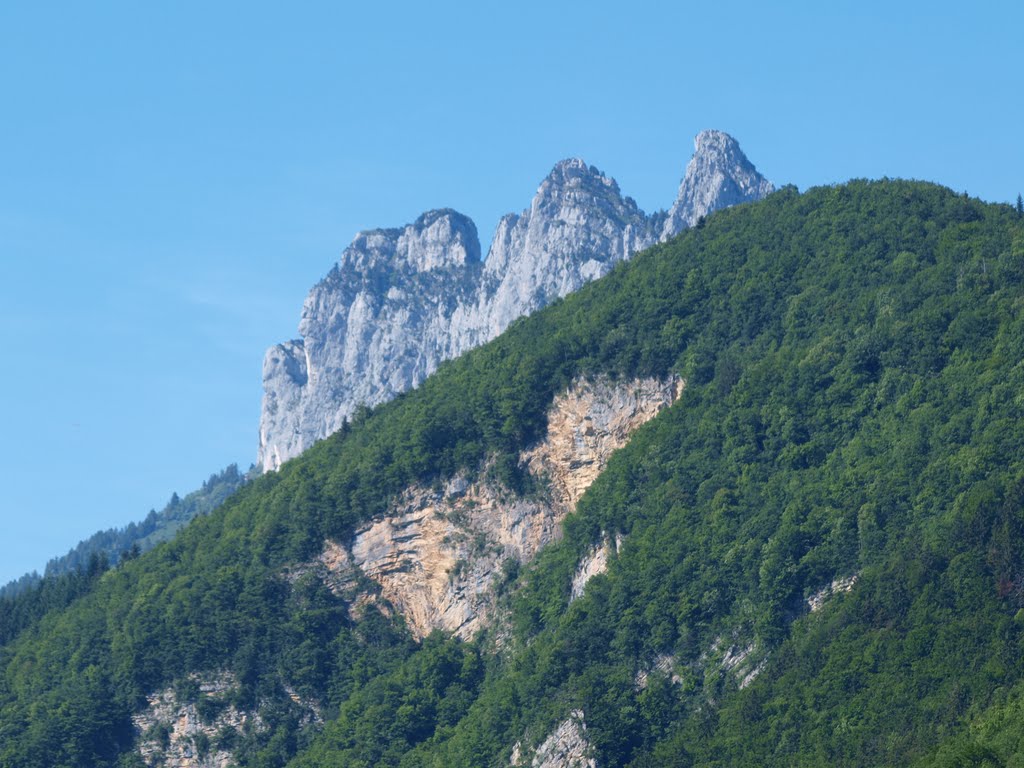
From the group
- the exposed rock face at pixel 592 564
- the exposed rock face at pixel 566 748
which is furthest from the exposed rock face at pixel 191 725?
the exposed rock face at pixel 566 748

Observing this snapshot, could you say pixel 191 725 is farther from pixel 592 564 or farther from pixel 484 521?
pixel 592 564

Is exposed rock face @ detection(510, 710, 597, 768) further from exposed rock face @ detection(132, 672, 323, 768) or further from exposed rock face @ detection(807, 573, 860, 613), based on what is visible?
exposed rock face @ detection(132, 672, 323, 768)

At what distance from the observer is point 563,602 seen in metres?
138

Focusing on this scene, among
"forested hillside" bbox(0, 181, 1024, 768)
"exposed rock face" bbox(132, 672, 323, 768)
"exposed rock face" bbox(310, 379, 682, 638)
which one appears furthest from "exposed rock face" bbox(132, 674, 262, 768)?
"exposed rock face" bbox(310, 379, 682, 638)

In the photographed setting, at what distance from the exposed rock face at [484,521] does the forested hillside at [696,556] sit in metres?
1.08

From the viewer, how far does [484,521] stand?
14762 cm

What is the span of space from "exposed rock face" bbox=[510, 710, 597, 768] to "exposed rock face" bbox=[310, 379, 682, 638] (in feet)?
62.8

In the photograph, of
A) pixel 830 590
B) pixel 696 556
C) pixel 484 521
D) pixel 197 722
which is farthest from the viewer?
pixel 484 521

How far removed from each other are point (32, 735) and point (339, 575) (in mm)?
21380

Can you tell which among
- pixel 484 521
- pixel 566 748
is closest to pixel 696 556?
pixel 566 748

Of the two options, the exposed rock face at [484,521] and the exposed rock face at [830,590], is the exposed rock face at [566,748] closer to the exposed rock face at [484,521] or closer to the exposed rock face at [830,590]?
the exposed rock face at [830,590]

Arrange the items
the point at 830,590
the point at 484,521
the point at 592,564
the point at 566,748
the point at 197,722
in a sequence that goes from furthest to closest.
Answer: the point at 484,521, the point at 197,722, the point at 592,564, the point at 830,590, the point at 566,748

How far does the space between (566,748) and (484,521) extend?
1007 inches

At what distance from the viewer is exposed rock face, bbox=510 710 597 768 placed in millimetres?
124062
